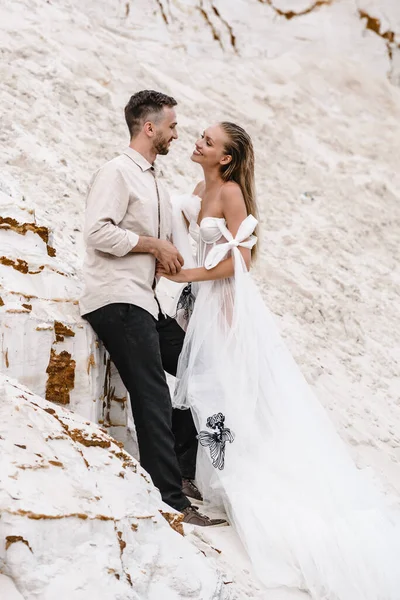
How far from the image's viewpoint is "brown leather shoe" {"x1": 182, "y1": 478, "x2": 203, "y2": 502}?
12.3 ft

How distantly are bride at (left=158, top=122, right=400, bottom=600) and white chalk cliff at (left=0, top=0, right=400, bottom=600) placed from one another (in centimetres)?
25

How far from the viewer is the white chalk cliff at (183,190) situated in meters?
2.40

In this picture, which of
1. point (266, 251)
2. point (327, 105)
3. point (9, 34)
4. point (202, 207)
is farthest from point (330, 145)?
point (202, 207)

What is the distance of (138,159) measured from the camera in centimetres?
370

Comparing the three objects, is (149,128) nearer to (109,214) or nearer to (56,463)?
(109,214)

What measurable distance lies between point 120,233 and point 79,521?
148 centimetres

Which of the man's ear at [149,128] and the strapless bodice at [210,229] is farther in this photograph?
the strapless bodice at [210,229]

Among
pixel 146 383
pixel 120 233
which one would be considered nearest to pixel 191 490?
pixel 146 383

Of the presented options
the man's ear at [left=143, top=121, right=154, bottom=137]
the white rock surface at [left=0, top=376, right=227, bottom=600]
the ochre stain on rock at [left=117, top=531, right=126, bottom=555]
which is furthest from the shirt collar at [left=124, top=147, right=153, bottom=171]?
the ochre stain on rock at [left=117, top=531, right=126, bottom=555]

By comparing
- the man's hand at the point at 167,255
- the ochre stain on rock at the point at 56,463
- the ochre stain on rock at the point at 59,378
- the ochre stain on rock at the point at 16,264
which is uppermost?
the man's hand at the point at 167,255

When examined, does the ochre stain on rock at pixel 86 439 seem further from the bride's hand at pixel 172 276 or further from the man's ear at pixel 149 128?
the man's ear at pixel 149 128

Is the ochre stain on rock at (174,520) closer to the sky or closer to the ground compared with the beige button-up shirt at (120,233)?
closer to the ground

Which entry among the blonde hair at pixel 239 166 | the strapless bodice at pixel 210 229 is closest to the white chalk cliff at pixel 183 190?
the strapless bodice at pixel 210 229

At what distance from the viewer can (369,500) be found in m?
3.64
